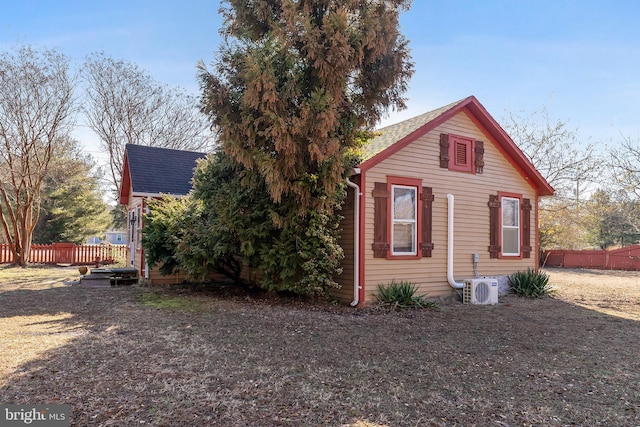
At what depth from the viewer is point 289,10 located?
7227 mm

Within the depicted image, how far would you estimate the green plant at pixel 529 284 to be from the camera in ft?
34.2

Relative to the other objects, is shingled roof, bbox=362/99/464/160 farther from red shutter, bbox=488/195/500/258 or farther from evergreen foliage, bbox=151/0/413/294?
red shutter, bbox=488/195/500/258

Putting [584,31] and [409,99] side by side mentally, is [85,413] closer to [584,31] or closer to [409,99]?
[409,99]

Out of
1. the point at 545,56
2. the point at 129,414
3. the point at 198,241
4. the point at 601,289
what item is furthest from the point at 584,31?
the point at 129,414

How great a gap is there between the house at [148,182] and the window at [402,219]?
645 cm

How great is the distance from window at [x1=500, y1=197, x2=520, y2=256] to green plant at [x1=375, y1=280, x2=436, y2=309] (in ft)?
11.9

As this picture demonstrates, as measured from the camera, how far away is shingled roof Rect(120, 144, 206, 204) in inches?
482

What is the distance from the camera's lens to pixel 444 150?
31.5ft

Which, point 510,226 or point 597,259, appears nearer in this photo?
point 510,226

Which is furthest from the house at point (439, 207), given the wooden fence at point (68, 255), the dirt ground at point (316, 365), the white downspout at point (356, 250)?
the wooden fence at point (68, 255)

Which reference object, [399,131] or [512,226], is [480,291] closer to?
[512,226]

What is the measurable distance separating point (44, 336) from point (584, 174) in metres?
23.9

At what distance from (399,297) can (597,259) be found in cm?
1763

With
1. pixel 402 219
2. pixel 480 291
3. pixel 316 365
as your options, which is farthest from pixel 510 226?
pixel 316 365
